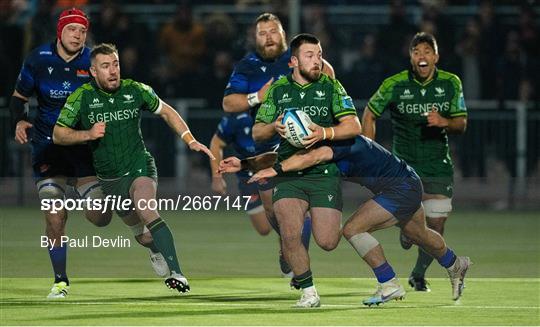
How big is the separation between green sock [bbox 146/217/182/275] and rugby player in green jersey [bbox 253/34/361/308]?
1081mm

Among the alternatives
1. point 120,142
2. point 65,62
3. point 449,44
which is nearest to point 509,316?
point 120,142

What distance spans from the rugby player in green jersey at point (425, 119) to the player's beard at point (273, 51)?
111 cm

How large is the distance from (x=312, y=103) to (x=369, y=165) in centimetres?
66

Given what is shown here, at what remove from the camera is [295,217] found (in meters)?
12.2

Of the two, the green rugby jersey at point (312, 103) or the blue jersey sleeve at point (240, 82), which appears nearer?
the green rugby jersey at point (312, 103)

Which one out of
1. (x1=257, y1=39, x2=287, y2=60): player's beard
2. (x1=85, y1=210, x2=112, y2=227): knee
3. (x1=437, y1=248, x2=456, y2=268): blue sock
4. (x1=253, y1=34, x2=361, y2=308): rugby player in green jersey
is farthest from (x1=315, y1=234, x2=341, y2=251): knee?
(x1=257, y1=39, x2=287, y2=60): player's beard

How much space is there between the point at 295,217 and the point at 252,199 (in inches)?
137

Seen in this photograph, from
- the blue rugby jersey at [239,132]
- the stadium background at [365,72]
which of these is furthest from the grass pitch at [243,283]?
the stadium background at [365,72]

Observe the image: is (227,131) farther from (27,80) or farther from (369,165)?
(369,165)

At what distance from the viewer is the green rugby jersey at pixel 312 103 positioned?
1226cm

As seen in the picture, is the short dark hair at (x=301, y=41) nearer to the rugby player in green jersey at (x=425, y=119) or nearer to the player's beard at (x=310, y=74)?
the player's beard at (x=310, y=74)

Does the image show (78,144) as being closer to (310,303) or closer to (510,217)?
(310,303)

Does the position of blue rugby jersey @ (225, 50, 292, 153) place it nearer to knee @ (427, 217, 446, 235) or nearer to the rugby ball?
knee @ (427, 217, 446, 235)

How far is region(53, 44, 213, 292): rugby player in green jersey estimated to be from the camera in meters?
12.9
